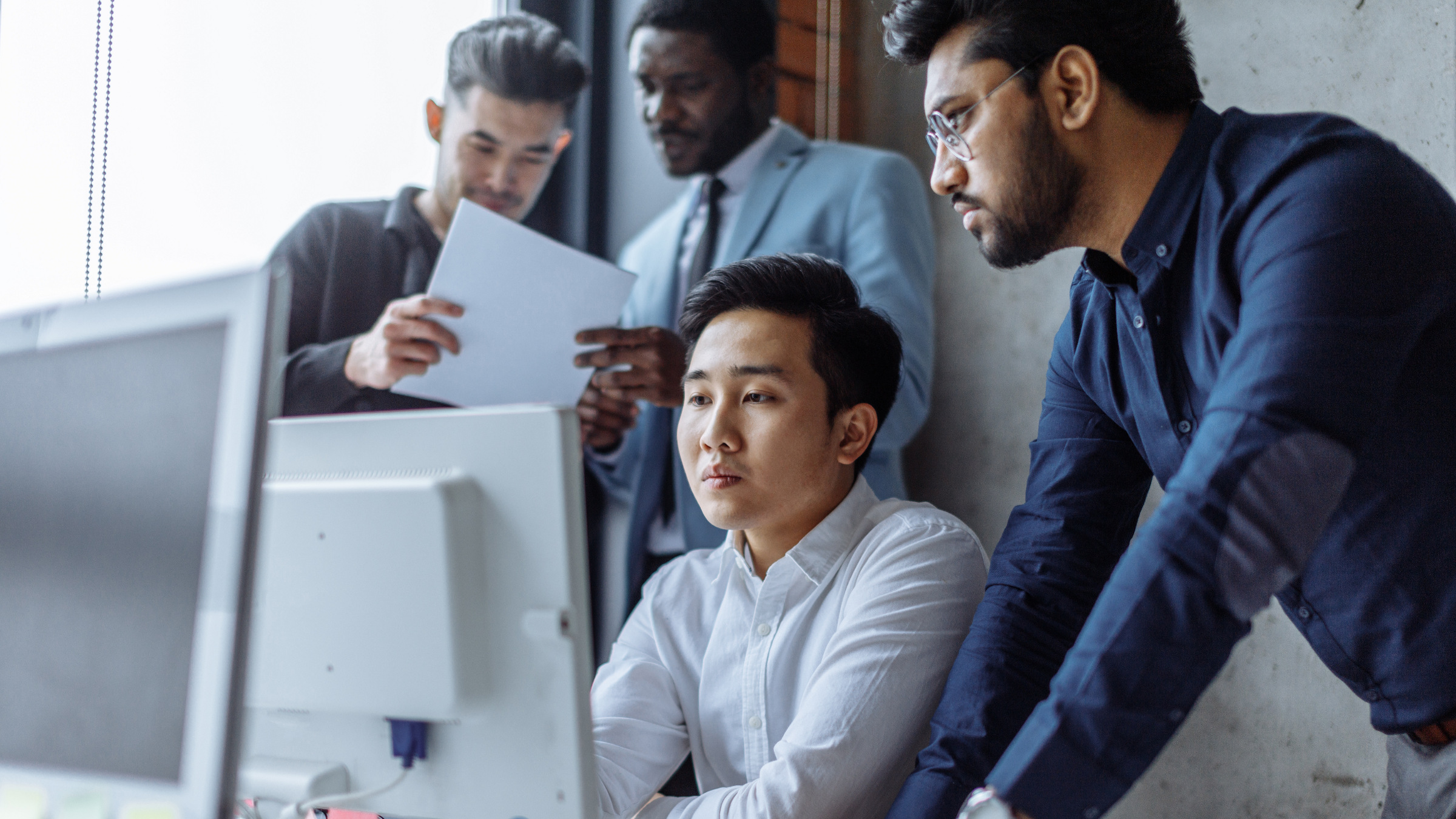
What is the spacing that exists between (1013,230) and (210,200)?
137 centimetres

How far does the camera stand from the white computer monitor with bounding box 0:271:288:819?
0.58 meters

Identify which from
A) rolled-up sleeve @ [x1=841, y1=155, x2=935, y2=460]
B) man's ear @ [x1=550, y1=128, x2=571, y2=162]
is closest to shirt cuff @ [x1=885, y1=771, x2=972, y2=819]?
rolled-up sleeve @ [x1=841, y1=155, x2=935, y2=460]

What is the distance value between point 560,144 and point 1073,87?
1.33 meters

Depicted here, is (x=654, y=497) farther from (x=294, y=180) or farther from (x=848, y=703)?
(x=848, y=703)

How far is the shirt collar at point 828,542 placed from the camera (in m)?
1.23

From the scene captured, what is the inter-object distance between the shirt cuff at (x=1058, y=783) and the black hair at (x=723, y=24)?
173 centimetres

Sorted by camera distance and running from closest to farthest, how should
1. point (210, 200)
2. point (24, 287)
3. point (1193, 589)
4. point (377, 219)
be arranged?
point (1193, 589), point (24, 287), point (210, 200), point (377, 219)

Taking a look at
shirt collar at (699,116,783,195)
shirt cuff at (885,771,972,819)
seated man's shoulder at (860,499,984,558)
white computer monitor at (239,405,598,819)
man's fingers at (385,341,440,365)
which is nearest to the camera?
white computer monitor at (239,405,598,819)

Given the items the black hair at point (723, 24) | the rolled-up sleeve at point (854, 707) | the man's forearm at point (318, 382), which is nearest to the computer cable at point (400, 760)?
the rolled-up sleeve at point (854, 707)

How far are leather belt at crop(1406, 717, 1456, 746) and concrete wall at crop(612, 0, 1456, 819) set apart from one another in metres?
1.07

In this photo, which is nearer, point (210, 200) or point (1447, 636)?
point (1447, 636)

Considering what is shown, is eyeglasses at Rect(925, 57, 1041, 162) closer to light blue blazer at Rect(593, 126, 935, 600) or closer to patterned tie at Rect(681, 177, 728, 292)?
light blue blazer at Rect(593, 126, 935, 600)

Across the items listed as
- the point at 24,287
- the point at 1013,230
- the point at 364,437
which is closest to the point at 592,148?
the point at 24,287

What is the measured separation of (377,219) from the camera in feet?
6.31
